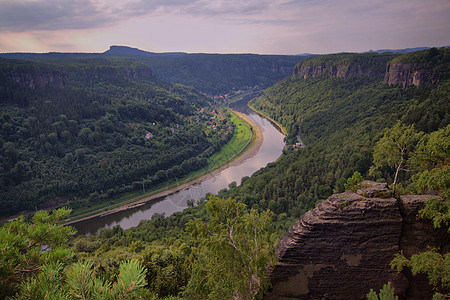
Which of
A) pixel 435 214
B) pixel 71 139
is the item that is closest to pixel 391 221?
pixel 435 214

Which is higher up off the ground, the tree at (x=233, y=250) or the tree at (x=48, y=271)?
the tree at (x=48, y=271)

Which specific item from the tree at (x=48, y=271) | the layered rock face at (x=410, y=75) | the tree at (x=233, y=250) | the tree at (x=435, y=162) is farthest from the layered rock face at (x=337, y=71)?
the tree at (x=48, y=271)

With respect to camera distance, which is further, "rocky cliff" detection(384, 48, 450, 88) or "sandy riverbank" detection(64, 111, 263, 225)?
"rocky cliff" detection(384, 48, 450, 88)

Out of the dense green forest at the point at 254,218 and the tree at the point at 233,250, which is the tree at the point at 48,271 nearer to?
the dense green forest at the point at 254,218

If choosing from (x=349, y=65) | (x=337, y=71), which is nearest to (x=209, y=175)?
(x=349, y=65)

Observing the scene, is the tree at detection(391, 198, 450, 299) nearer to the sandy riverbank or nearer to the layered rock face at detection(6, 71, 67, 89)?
the sandy riverbank

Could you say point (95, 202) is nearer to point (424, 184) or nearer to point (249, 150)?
point (249, 150)

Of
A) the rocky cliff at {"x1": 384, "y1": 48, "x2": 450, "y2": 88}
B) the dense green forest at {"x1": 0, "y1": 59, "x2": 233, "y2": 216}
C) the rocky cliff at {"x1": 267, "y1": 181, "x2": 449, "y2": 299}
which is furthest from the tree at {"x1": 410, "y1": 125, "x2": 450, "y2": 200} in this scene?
the rocky cliff at {"x1": 384, "y1": 48, "x2": 450, "y2": 88}
